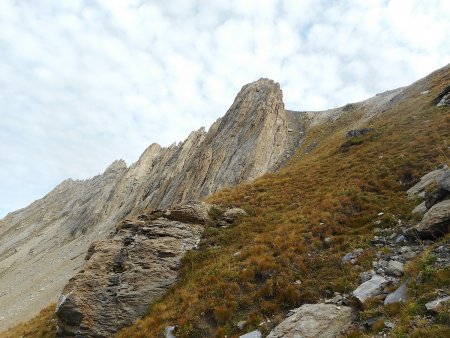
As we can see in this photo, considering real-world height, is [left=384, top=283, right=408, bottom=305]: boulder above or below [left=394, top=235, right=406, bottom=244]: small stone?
below

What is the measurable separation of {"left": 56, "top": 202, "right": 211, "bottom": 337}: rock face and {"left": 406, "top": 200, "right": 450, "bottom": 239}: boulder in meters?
11.9

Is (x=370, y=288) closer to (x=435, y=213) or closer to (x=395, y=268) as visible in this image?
(x=395, y=268)

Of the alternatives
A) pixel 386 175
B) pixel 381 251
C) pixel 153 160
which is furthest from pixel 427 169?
pixel 153 160

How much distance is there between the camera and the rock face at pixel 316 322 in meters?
10.5

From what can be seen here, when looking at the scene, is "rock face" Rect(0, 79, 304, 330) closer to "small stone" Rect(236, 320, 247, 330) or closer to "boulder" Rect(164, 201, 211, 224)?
"boulder" Rect(164, 201, 211, 224)

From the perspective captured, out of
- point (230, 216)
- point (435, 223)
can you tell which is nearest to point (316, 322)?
point (435, 223)

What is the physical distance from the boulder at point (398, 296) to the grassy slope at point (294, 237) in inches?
27.5

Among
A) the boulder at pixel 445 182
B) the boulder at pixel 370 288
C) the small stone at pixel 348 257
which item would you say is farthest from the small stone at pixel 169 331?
the boulder at pixel 445 182

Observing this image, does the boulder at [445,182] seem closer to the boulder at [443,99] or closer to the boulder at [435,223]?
the boulder at [435,223]

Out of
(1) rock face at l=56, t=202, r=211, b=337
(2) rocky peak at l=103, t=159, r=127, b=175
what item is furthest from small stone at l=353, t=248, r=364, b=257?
(2) rocky peak at l=103, t=159, r=127, b=175

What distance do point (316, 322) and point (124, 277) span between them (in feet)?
37.1

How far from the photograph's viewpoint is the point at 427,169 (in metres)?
19.3

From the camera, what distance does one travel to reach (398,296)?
33.6 feet

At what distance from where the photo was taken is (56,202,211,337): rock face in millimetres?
17094
